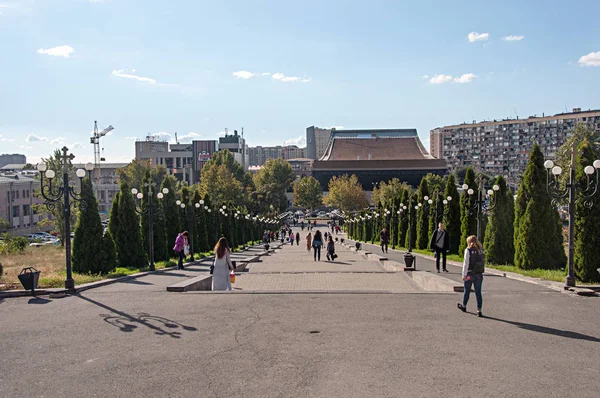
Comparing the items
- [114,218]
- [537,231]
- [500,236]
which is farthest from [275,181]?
[537,231]

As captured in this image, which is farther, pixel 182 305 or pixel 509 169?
pixel 509 169

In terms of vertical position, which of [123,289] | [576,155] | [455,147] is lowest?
[123,289]

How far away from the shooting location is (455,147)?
150 metres

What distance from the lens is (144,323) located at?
927cm

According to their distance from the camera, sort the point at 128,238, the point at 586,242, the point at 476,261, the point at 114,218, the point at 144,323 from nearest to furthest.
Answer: the point at 144,323
the point at 476,261
the point at 586,242
the point at 128,238
the point at 114,218

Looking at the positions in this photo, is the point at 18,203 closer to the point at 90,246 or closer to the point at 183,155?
the point at 90,246

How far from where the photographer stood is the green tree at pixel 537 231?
17.2 metres

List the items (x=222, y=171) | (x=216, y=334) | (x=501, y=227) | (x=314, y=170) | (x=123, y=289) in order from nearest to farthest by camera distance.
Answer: (x=216, y=334) < (x=123, y=289) < (x=501, y=227) < (x=222, y=171) < (x=314, y=170)

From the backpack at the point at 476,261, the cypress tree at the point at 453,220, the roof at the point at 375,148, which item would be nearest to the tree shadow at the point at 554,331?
the backpack at the point at 476,261

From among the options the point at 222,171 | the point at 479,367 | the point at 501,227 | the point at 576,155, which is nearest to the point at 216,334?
the point at 479,367

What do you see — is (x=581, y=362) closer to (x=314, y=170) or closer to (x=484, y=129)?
(x=314, y=170)

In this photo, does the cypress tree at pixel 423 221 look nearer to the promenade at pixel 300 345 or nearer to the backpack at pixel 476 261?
the promenade at pixel 300 345

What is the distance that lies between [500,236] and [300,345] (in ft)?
49.0

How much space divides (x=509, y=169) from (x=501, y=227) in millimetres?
128506
